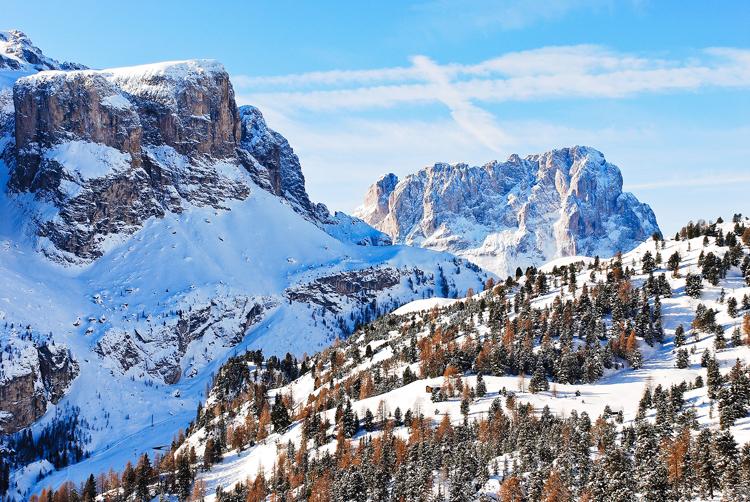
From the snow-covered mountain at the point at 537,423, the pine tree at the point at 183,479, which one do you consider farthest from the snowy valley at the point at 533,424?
the snow-covered mountain at the point at 537,423

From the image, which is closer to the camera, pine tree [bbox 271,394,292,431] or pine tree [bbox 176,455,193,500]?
pine tree [bbox 176,455,193,500]

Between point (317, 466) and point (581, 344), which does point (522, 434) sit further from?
point (581, 344)

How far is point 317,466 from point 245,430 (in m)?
51.5

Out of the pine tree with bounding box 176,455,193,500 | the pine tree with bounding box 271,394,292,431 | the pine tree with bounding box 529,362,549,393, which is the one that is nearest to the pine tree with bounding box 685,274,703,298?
the pine tree with bounding box 529,362,549,393

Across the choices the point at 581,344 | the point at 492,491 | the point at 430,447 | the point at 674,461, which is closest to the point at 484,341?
the point at 581,344

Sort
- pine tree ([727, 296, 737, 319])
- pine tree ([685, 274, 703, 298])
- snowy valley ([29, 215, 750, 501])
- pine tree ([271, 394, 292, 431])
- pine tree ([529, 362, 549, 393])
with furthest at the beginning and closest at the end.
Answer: pine tree ([685, 274, 703, 298]) < pine tree ([271, 394, 292, 431]) < pine tree ([727, 296, 737, 319]) < pine tree ([529, 362, 549, 393]) < snowy valley ([29, 215, 750, 501])

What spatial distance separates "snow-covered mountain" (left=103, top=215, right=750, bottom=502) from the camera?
106m

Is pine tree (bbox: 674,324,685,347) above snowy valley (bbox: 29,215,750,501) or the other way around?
above

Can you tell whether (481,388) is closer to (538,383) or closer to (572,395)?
(538,383)

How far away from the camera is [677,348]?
572 ft

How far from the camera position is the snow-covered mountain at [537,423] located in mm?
105500

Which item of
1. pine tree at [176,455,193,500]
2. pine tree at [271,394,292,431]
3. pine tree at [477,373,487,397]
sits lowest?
pine tree at [176,455,193,500]

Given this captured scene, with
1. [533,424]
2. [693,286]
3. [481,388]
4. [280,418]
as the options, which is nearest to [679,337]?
[693,286]

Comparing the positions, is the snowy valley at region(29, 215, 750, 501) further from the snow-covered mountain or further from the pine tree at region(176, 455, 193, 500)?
the snow-covered mountain
